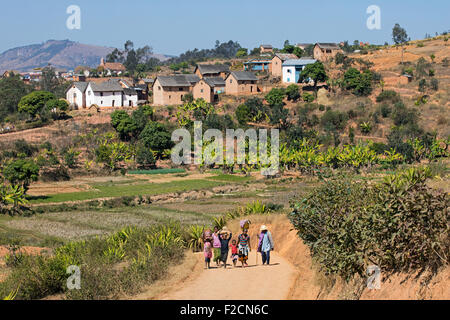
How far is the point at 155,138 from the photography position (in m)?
59.8

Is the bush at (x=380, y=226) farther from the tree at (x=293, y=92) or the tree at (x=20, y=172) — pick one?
the tree at (x=293, y=92)

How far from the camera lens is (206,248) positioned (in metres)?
17.0

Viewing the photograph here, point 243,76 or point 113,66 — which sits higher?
point 113,66

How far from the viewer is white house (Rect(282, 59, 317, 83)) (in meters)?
78.1

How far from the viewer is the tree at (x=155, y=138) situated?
5988 centimetres

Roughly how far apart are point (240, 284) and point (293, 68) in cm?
6634

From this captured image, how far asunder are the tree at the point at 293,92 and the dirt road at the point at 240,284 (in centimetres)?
5643

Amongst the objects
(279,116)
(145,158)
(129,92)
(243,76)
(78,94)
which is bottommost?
(145,158)

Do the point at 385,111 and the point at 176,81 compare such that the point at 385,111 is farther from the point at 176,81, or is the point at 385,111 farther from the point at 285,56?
the point at 176,81


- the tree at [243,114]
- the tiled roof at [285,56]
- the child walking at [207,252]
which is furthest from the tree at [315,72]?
the child walking at [207,252]

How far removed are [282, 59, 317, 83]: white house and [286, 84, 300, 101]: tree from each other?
588 cm

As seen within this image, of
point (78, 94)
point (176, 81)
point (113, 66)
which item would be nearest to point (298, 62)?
point (176, 81)

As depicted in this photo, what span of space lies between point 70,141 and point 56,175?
8.81 meters

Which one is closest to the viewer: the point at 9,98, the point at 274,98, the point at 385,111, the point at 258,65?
the point at 385,111
